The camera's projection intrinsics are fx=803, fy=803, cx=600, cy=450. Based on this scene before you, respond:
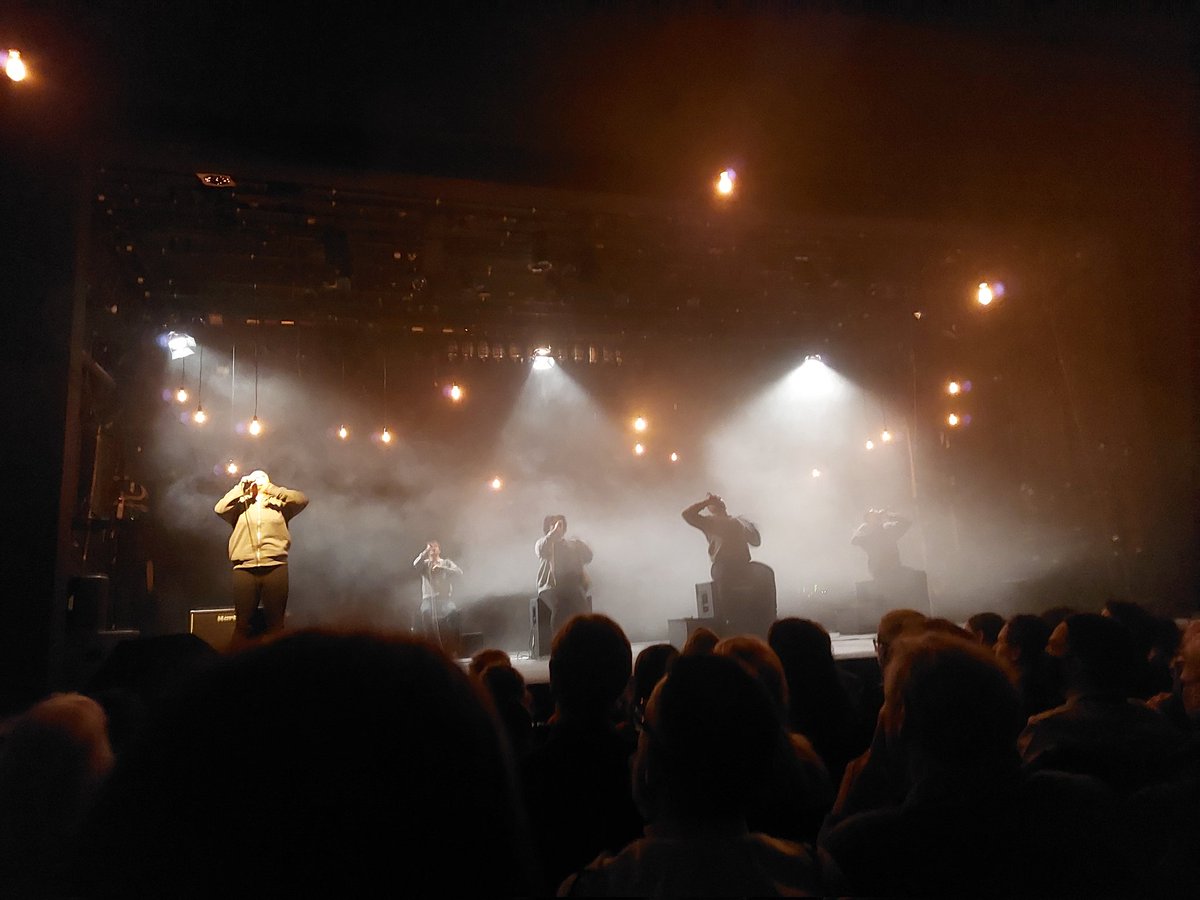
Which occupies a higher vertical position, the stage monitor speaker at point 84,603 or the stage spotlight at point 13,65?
the stage spotlight at point 13,65

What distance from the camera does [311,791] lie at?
0.54m

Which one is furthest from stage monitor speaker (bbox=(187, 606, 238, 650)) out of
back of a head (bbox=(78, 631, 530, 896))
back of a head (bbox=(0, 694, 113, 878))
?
back of a head (bbox=(78, 631, 530, 896))

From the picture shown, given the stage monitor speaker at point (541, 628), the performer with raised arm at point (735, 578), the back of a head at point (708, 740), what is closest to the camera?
the back of a head at point (708, 740)

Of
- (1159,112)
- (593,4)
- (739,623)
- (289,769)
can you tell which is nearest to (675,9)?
(593,4)

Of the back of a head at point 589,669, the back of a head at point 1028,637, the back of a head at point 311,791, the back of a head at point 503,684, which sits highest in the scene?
the back of a head at point 311,791

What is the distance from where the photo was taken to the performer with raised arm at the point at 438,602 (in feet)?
33.8

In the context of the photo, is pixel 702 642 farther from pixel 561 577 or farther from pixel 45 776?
pixel 561 577

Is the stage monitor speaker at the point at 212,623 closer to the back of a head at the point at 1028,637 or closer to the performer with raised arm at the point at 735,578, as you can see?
the performer with raised arm at the point at 735,578

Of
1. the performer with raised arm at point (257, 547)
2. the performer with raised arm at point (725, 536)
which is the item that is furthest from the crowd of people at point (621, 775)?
the performer with raised arm at point (725, 536)

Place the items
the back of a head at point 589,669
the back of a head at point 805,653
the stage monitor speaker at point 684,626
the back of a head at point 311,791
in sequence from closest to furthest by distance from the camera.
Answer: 1. the back of a head at point 311,791
2. the back of a head at point 589,669
3. the back of a head at point 805,653
4. the stage monitor speaker at point 684,626

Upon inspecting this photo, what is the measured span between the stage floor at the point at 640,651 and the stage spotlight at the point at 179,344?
5.71 meters

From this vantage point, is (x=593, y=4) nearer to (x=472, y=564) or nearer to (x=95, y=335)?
(x=95, y=335)

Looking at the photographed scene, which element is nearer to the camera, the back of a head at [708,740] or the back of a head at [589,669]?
the back of a head at [708,740]

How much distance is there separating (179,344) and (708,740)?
11209 millimetres
